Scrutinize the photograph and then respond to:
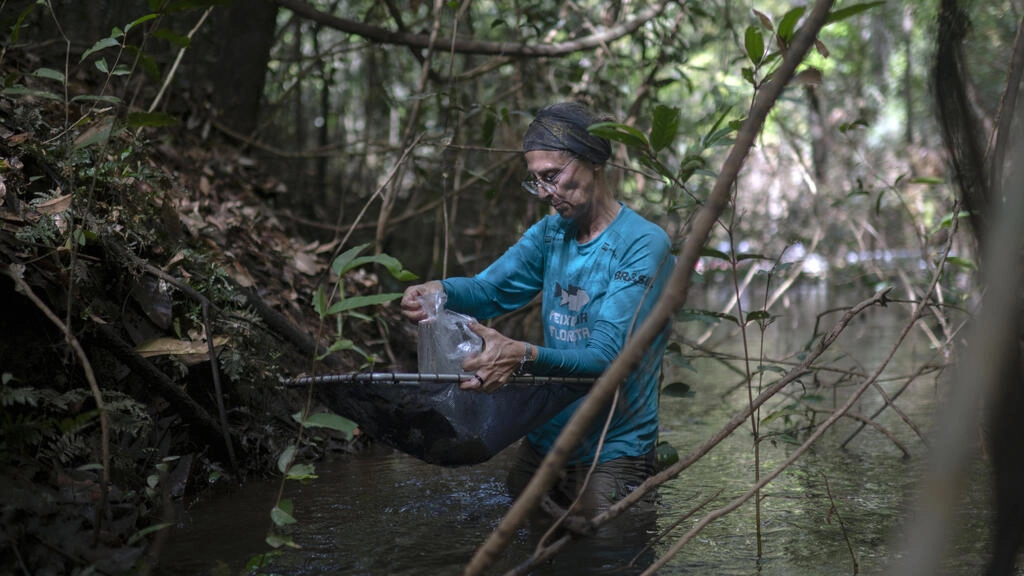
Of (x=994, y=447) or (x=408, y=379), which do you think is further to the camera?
(x=408, y=379)

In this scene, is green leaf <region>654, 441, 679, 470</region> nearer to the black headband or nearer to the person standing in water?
the person standing in water

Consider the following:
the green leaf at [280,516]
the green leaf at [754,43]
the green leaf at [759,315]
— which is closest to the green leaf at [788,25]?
the green leaf at [754,43]

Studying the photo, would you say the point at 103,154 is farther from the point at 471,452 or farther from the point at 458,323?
the point at 471,452

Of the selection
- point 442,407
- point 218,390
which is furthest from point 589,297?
point 218,390

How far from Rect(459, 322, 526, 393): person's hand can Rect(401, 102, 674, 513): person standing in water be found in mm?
172

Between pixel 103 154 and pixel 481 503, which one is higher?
pixel 103 154

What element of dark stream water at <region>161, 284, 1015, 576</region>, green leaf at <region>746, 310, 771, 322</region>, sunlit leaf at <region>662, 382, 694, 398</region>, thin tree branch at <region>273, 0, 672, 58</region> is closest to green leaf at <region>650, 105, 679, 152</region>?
green leaf at <region>746, 310, 771, 322</region>

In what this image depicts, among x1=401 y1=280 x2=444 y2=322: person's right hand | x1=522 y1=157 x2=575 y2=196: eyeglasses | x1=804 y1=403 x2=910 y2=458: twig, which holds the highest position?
x1=522 y1=157 x2=575 y2=196: eyeglasses

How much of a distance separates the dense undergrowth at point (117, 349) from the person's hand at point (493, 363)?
1.48 ft

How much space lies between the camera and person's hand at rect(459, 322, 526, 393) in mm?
2639

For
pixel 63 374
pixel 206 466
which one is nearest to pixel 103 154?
pixel 63 374

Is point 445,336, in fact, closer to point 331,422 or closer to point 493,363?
point 493,363

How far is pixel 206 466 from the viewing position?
347 cm

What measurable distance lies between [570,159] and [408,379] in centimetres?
103
